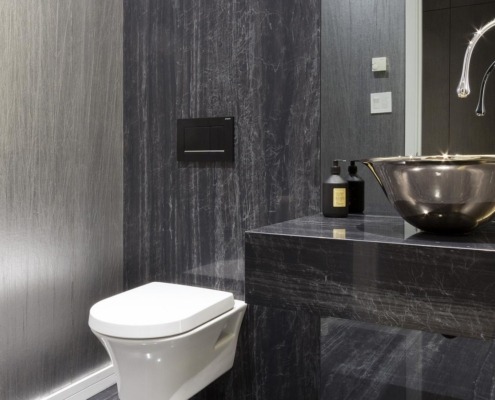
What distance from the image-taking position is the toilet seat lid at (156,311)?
1354mm

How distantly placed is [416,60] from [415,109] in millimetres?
153

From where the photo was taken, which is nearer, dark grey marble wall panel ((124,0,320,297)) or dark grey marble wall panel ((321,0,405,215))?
dark grey marble wall panel ((321,0,405,215))

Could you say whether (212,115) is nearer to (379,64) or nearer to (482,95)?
(379,64)

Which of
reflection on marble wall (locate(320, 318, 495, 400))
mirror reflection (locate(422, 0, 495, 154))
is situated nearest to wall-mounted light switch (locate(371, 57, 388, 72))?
mirror reflection (locate(422, 0, 495, 154))

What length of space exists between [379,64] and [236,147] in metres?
0.59

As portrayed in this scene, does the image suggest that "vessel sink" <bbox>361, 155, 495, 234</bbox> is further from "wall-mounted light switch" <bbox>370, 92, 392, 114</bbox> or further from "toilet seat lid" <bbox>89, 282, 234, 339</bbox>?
"toilet seat lid" <bbox>89, 282, 234, 339</bbox>

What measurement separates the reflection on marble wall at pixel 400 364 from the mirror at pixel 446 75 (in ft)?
1.91

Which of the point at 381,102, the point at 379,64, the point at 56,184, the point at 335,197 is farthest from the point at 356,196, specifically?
the point at 56,184

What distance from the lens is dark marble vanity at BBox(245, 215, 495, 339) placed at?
0.95 metres

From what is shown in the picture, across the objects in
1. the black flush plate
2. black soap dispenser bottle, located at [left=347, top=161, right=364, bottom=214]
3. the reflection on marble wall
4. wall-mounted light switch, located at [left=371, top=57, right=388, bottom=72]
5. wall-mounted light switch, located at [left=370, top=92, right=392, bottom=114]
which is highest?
wall-mounted light switch, located at [left=371, top=57, right=388, bottom=72]

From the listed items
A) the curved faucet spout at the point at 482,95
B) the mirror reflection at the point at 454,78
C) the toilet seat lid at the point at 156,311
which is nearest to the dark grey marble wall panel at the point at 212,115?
the toilet seat lid at the point at 156,311

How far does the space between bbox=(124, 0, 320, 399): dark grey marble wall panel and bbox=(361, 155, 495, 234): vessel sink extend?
0.55 meters

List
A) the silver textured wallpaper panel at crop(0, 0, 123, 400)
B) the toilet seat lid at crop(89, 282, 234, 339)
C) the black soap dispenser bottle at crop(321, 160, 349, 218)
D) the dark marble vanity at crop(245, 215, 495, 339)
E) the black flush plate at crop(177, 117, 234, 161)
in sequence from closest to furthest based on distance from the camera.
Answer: the dark marble vanity at crop(245, 215, 495, 339) < the toilet seat lid at crop(89, 282, 234, 339) < the black soap dispenser bottle at crop(321, 160, 349, 218) < the silver textured wallpaper panel at crop(0, 0, 123, 400) < the black flush plate at crop(177, 117, 234, 161)

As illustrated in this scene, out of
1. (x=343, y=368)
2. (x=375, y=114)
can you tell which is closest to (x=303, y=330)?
(x=343, y=368)
